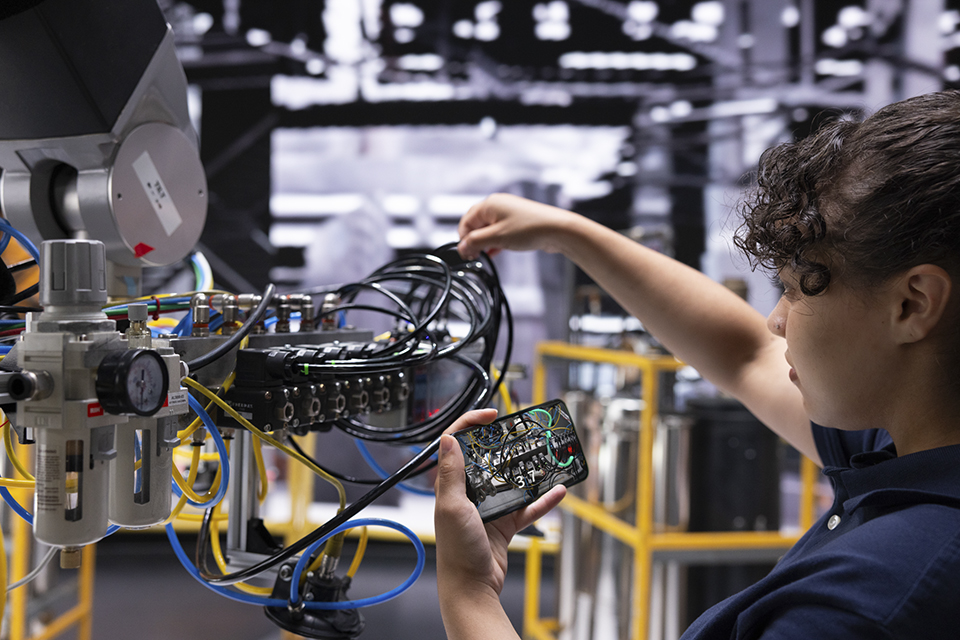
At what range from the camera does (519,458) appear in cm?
65

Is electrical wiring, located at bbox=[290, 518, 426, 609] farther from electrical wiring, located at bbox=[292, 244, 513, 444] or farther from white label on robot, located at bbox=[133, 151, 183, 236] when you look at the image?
white label on robot, located at bbox=[133, 151, 183, 236]

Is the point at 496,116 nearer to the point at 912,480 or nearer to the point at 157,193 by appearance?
the point at 157,193

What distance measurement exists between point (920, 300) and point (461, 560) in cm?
42

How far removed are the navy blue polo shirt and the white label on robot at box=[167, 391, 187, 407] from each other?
45cm

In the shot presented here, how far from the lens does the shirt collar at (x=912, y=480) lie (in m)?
0.51

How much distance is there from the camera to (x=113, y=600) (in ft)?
8.71

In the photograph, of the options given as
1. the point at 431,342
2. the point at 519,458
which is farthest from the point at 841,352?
the point at 431,342

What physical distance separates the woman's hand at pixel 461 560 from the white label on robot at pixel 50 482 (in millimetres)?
278

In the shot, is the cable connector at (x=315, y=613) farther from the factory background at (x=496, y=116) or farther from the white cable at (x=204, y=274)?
the factory background at (x=496, y=116)

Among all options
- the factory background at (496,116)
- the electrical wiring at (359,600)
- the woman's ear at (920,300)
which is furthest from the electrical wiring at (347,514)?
the factory background at (496,116)

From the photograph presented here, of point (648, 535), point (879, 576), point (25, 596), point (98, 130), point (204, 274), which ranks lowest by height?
point (25, 596)

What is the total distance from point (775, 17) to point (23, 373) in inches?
134

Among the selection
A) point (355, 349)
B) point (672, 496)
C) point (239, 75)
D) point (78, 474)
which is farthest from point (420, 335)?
point (239, 75)

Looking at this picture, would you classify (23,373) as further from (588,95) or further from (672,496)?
(588,95)
